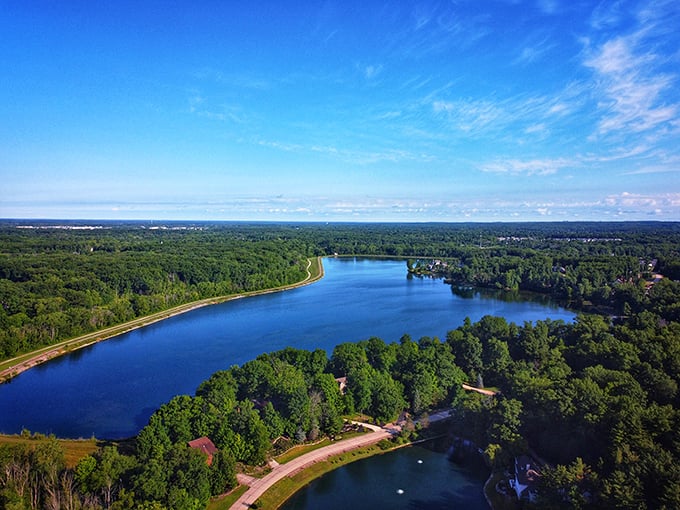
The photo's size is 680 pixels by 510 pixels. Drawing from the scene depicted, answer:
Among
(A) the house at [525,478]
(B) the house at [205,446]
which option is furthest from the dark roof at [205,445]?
(A) the house at [525,478]

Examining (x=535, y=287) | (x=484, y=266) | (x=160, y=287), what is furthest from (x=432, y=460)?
(x=484, y=266)

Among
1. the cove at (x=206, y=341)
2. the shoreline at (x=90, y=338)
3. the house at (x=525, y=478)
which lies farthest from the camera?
the shoreline at (x=90, y=338)

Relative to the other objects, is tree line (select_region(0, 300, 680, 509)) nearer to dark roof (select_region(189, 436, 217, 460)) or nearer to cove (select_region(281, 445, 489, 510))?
dark roof (select_region(189, 436, 217, 460))

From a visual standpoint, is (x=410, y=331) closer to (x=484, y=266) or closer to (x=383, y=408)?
(x=383, y=408)

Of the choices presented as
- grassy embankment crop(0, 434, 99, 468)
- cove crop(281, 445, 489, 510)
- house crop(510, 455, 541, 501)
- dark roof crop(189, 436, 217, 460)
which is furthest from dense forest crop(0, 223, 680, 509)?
grassy embankment crop(0, 434, 99, 468)

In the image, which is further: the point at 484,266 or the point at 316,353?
the point at 484,266

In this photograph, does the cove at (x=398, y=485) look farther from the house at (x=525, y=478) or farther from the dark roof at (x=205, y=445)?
the dark roof at (x=205, y=445)
